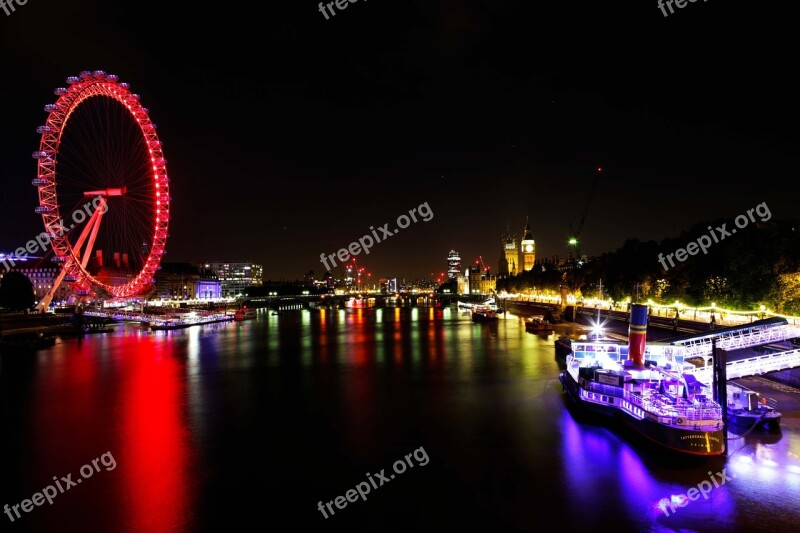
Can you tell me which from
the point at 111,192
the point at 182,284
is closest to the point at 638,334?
the point at 111,192

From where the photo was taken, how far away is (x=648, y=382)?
1917cm

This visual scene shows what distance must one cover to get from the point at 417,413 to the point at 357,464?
6551mm

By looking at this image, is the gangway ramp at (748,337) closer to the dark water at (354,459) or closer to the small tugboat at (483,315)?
the dark water at (354,459)

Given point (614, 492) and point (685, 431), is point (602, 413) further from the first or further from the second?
point (614, 492)

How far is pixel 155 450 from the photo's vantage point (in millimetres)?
18578

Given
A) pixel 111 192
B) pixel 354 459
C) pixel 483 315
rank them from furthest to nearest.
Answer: pixel 483 315 → pixel 111 192 → pixel 354 459

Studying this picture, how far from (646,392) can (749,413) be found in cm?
315

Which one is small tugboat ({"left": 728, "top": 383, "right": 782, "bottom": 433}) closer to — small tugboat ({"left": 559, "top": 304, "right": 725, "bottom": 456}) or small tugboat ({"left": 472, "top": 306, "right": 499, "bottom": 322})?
small tugboat ({"left": 559, "top": 304, "right": 725, "bottom": 456})

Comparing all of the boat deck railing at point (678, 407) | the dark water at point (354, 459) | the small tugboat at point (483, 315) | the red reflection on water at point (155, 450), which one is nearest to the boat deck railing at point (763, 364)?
the dark water at point (354, 459)

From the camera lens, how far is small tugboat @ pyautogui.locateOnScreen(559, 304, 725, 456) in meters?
15.9

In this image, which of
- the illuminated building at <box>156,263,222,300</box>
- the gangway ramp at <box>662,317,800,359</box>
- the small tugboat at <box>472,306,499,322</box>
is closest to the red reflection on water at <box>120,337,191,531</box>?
the gangway ramp at <box>662,317,800,359</box>

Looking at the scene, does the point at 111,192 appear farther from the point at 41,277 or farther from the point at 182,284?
the point at 182,284

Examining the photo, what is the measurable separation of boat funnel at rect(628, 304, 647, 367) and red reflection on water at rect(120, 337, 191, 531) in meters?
16.4

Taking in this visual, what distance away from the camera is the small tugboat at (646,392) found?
52.1 ft
